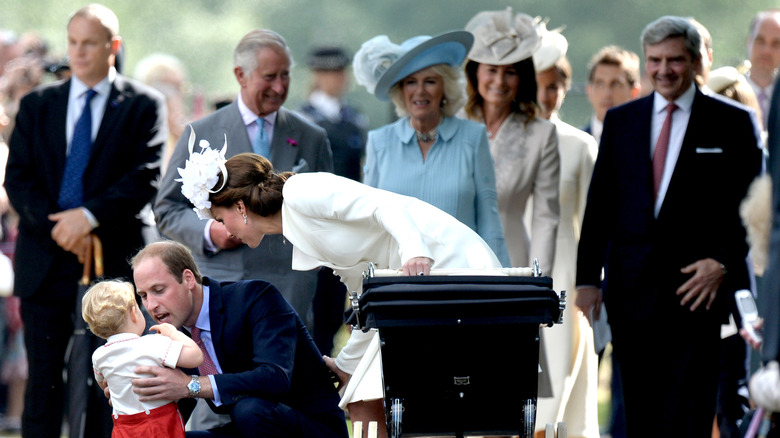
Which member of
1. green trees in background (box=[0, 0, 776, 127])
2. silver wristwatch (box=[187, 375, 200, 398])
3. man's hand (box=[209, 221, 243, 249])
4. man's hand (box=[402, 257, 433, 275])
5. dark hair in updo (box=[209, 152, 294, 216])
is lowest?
silver wristwatch (box=[187, 375, 200, 398])

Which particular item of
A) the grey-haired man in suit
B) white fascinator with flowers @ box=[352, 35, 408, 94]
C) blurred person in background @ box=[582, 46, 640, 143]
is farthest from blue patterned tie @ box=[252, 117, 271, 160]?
blurred person in background @ box=[582, 46, 640, 143]

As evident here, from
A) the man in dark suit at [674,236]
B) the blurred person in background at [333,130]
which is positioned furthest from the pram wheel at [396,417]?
the blurred person in background at [333,130]

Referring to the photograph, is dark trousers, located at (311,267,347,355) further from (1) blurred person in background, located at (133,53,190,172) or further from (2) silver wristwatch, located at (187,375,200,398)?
(2) silver wristwatch, located at (187,375,200,398)

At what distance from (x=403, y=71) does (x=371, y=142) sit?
16.4 inches

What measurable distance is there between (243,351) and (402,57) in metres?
2.10

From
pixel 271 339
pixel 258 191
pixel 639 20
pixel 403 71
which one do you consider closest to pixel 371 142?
pixel 403 71

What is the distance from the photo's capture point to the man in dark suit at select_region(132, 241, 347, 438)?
5.30 metres

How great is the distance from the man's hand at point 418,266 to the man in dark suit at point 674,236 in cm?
158

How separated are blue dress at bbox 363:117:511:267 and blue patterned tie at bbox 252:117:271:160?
21.8 inches

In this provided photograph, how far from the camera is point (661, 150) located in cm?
655

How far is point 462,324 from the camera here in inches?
193

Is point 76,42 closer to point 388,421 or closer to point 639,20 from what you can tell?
point 388,421

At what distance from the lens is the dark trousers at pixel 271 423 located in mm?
5281

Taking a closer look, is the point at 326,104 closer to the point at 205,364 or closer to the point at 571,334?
the point at 571,334
